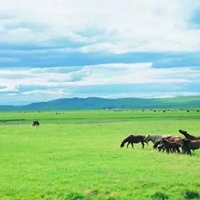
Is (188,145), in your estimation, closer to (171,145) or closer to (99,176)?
(171,145)

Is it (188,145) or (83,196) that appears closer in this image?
(83,196)

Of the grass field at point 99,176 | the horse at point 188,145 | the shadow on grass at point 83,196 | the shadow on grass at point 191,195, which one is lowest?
the shadow on grass at point 191,195

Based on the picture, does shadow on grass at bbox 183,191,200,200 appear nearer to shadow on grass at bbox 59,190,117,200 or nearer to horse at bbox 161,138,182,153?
shadow on grass at bbox 59,190,117,200

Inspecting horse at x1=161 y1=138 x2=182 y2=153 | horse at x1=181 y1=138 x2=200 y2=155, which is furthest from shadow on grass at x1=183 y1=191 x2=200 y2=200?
horse at x1=161 y1=138 x2=182 y2=153

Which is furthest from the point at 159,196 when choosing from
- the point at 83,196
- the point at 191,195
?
the point at 83,196

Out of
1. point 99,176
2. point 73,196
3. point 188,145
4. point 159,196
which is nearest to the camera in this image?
point 73,196

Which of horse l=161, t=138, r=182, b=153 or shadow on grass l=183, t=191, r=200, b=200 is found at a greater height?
horse l=161, t=138, r=182, b=153

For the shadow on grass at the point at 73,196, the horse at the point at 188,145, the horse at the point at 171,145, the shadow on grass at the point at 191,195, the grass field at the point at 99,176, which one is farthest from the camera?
the horse at the point at 171,145

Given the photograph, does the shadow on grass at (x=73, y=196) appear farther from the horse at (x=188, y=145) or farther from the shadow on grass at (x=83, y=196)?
the horse at (x=188, y=145)

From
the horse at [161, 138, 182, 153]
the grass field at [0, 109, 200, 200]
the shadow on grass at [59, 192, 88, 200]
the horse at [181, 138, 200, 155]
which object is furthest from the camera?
the horse at [161, 138, 182, 153]

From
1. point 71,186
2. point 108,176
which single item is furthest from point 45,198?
point 108,176

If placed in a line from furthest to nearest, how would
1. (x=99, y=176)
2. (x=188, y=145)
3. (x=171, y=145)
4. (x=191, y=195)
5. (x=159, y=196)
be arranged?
(x=171, y=145) < (x=188, y=145) < (x=99, y=176) < (x=191, y=195) < (x=159, y=196)

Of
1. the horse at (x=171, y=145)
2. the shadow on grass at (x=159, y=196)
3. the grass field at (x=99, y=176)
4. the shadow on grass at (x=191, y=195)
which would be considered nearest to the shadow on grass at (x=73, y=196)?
the grass field at (x=99, y=176)

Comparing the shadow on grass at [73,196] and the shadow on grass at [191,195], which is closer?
the shadow on grass at [73,196]
